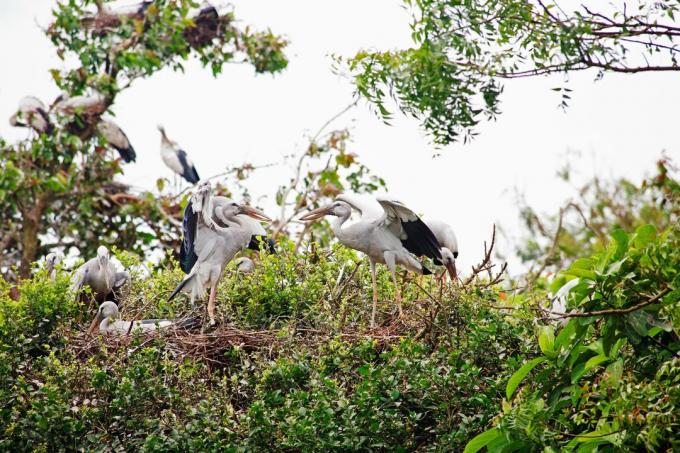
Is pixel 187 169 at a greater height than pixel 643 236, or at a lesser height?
greater

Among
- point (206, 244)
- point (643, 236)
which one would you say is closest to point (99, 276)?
point (206, 244)

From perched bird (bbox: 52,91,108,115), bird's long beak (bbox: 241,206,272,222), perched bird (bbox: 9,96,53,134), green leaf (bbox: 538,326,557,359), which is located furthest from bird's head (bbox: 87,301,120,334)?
perched bird (bbox: 9,96,53,134)

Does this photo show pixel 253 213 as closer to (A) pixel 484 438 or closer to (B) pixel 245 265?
(B) pixel 245 265

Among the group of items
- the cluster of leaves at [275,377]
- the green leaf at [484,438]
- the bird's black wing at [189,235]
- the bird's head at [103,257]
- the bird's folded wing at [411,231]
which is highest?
the bird's head at [103,257]

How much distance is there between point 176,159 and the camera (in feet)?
46.2

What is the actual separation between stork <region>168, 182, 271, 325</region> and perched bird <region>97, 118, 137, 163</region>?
5.69 metres

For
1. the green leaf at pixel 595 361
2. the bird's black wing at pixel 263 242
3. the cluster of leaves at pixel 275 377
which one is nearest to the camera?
the green leaf at pixel 595 361

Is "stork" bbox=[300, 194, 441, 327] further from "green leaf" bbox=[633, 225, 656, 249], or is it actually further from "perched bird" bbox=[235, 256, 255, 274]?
"green leaf" bbox=[633, 225, 656, 249]

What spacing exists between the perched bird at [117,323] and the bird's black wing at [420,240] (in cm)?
160

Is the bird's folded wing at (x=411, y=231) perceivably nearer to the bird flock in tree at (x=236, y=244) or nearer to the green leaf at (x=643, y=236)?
the bird flock in tree at (x=236, y=244)

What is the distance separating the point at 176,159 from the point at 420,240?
25.1ft

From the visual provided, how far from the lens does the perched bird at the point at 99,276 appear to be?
25.8 feet

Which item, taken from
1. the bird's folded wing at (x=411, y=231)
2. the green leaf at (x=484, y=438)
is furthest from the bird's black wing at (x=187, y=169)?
the green leaf at (x=484, y=438)

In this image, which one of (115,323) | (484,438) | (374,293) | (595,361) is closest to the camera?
(595,361)
